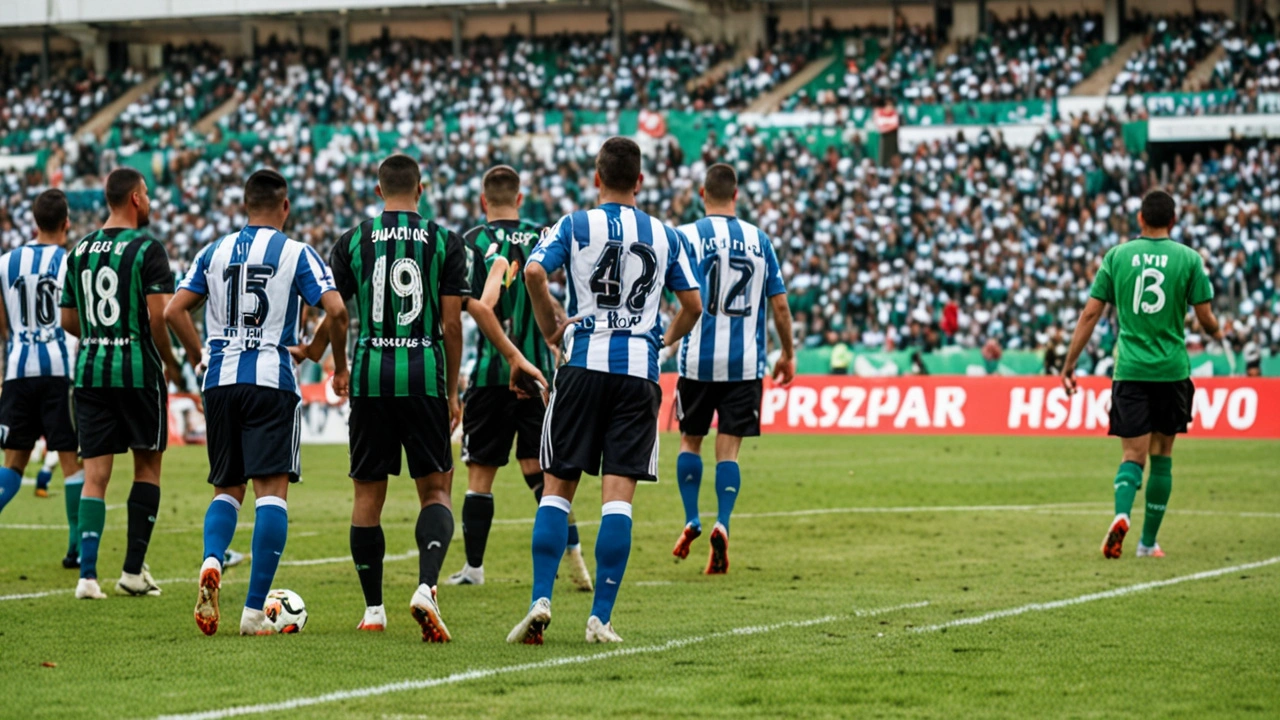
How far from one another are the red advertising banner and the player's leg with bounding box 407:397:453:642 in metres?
17.7

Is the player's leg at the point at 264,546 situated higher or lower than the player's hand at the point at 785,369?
lower

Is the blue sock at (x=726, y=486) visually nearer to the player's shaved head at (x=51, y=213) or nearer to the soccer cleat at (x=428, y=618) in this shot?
the soccer cleat at (x=428, y=618)

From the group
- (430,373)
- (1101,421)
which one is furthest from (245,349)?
(1101,421)

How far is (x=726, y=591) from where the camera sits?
9852 mm

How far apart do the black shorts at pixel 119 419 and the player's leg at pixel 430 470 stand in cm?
221

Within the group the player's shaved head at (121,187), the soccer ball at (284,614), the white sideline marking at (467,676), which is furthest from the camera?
the player's shaved head at (121,187)

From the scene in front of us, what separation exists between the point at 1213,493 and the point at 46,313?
1108 cm

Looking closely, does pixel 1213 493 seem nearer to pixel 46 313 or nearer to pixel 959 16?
pixel 46 313

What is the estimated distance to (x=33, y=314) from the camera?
1070cm

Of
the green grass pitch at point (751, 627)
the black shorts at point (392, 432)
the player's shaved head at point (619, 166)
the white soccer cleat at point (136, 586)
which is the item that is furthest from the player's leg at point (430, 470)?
the white soccer cleat at point (136, 586)

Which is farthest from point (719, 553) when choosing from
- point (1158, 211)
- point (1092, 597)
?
point (1158, 211)

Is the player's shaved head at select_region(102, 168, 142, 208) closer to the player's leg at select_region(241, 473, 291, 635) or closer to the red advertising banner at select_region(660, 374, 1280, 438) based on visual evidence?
the player's leg at select_region(241, 473, 291, 635)

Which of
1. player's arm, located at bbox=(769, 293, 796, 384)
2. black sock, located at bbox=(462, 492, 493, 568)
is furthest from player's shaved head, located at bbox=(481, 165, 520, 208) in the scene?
player's arm, located at bbox=(769, 293, 796, 384)

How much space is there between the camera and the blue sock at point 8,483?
1063 centimetres
